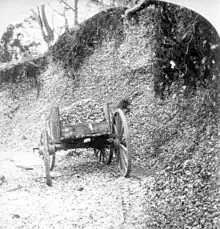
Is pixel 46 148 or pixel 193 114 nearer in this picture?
pixel 46 148

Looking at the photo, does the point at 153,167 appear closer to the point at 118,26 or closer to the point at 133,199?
the point at 133,199

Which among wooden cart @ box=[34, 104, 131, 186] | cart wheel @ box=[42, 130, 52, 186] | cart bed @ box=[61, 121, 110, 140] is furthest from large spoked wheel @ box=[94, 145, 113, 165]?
cart wheel @ box=[42, 130, 52, 186]

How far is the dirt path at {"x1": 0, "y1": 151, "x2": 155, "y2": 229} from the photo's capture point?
3414 mm

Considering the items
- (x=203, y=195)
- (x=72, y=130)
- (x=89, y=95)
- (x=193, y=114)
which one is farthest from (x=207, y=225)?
(x=89, y=95)

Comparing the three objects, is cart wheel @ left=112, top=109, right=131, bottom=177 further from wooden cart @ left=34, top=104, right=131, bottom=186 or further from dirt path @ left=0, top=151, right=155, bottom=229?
dirt path @ left=0, top=151, right=155, bottom=229

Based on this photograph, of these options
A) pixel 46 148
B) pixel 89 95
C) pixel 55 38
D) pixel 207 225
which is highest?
pixel 55 38

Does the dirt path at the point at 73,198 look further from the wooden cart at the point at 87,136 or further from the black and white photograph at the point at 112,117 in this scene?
the wooden cart at the point at 87,136

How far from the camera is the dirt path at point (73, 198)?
3.41 metres

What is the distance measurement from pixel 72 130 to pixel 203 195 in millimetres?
2333

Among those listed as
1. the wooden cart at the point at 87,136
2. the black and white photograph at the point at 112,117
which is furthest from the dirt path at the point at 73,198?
the wooden cart at the point at 87,136

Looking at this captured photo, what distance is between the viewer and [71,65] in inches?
380

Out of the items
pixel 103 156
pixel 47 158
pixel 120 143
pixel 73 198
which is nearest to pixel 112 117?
pixel 120 143

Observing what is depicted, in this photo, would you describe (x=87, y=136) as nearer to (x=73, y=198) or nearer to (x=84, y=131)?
(x=84, y=131)

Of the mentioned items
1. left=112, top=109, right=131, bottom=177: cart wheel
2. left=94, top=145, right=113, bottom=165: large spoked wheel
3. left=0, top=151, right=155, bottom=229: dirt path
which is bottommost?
left=0, top=151, right=155, bottom=229: dirt path
